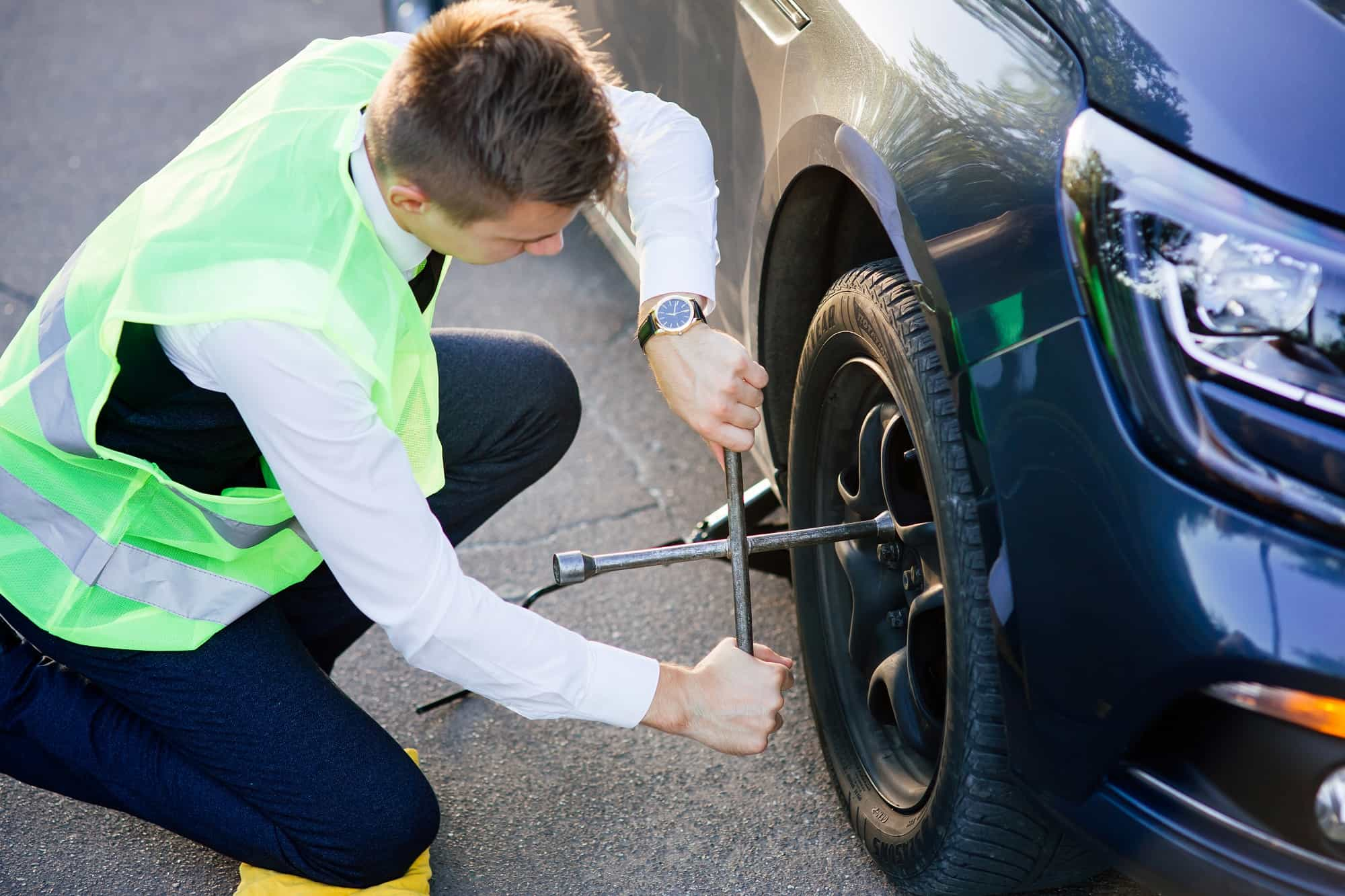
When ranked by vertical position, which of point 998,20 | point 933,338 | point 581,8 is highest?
point 998,20

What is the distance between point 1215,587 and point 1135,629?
0.30ft

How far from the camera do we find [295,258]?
144 cm

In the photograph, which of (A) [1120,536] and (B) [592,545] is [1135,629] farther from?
(B) [592,545]

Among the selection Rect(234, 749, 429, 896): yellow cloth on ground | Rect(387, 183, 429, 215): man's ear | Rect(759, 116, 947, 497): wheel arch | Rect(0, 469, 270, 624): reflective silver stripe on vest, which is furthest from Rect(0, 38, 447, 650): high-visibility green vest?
Rect(759, 116, 947, 497): wheel arch

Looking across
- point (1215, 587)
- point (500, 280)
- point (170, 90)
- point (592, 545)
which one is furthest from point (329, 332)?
point (170, 90)

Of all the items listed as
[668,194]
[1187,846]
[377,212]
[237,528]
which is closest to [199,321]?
[377,212]

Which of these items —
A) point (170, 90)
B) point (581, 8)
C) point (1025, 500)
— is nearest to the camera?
point (1025, 500)

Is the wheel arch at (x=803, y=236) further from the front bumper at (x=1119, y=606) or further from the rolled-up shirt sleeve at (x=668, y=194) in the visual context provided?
Result: the front bumper at (x=1119, y=606)

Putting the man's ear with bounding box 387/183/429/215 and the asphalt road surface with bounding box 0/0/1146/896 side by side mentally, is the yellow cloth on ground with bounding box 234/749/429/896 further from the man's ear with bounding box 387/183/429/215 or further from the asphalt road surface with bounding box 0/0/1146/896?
the man's ear with bounding box 387/183/429/215

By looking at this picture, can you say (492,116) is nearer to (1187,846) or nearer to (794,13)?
(794,13)

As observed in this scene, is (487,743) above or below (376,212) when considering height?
below

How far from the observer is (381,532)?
143cm

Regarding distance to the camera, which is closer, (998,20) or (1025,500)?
(1025,500)

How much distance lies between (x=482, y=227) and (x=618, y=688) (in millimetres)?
573
